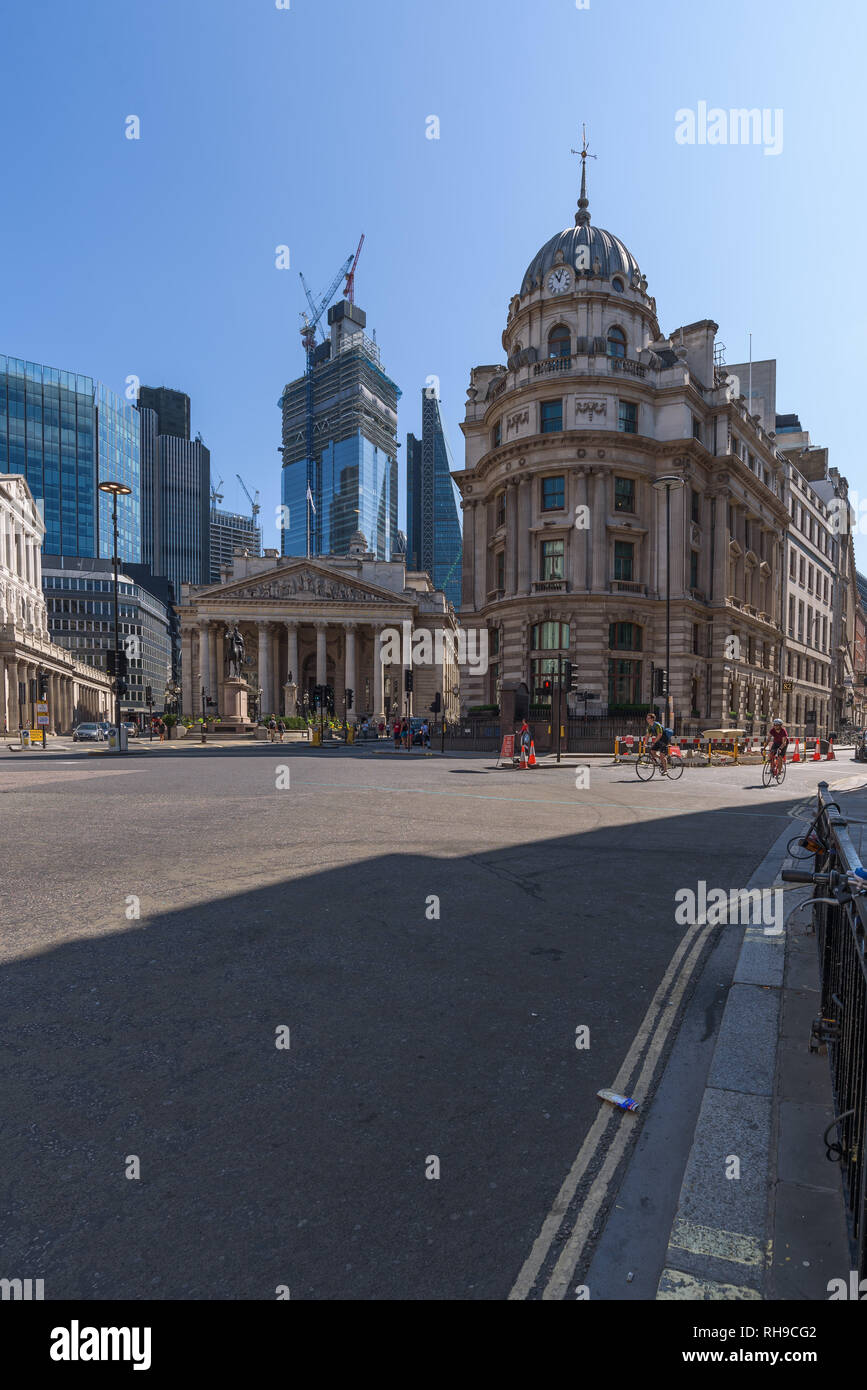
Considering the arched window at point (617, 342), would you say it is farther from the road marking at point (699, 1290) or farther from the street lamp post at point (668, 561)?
the road marking at point (699, 1290)

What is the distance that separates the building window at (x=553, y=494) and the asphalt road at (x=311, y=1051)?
37933mm

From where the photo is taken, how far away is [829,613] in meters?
79.9

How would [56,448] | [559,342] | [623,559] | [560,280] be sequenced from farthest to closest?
1. [56,448]
2. [559,342]
3. [560,280]
4. [623,559]

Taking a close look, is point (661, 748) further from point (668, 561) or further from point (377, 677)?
point (377, 677)

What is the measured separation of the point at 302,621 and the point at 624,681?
45.3 meters

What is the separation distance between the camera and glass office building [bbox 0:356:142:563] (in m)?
122

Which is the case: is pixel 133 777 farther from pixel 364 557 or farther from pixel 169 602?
pixel 169 602

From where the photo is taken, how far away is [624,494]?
1747 inches

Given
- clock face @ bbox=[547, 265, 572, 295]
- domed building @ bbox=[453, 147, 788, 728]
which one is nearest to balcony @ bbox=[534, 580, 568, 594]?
domed building @ bbox=[453, 147, 788, 728]

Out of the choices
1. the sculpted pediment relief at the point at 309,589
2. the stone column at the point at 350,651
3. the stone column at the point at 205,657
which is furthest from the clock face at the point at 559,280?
the stone column at the point at 205,657

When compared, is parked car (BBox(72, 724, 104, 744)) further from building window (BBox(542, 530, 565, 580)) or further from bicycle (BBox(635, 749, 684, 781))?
bicycle (BBox(635, 749, 684, 781))

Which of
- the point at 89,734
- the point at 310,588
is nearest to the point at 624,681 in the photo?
the point at 89,734

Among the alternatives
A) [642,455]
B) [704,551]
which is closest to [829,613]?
[704,551]

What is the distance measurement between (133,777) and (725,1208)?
19.1 m
